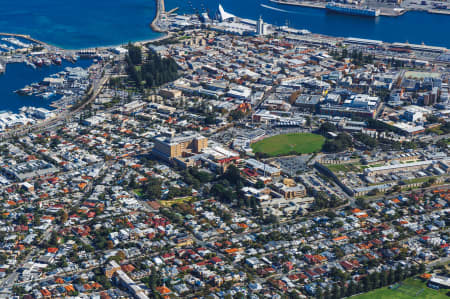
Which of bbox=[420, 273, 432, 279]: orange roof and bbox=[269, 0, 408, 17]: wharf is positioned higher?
bbox=[269, 0, 408, 17]: wharf

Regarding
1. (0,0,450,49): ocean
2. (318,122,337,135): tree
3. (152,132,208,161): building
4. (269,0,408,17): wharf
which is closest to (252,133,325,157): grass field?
(318,122,337,135): tree

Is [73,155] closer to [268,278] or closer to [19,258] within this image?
[19,258]

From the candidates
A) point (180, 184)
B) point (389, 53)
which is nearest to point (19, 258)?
point (180, 184)

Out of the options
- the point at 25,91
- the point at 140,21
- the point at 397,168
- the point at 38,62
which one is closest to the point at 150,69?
the point at 25,91

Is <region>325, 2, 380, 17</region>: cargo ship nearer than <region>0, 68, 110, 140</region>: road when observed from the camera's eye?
No

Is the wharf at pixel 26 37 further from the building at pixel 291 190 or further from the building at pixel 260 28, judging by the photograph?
the building at pixel 291 190

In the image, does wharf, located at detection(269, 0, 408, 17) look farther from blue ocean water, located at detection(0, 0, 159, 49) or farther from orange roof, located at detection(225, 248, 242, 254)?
orange roof, located at detection(225, 248, 242, 254)

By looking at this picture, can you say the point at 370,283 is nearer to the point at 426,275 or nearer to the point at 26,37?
the point at 426,275
